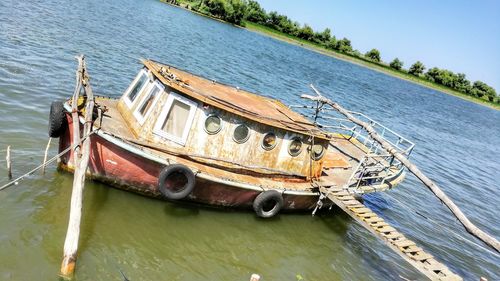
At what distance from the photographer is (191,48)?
40625 mm

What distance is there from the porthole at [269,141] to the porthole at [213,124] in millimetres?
1536

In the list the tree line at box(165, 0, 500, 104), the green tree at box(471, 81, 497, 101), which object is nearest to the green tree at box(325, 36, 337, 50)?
the tree line at box(165, 0, 500, 104)

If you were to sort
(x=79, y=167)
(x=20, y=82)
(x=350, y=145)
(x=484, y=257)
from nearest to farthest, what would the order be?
(x=79, y=167), (x=484, y=257), (x=20, y=82), (x=350, y=145)

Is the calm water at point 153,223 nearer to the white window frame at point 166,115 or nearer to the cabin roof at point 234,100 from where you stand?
the white window frame at point 166,115

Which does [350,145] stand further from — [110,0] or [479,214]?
[110,0]

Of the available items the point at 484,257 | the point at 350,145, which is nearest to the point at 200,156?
the point at 350,145

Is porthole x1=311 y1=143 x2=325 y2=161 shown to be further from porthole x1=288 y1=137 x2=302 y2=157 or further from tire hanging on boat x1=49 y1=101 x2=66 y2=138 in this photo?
tire hanging on boat x1=49 y1=101 x2=66 y2=138

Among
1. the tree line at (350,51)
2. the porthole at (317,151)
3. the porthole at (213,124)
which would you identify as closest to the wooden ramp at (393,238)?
the porthole at (317,151)

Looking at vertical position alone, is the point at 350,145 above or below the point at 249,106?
below

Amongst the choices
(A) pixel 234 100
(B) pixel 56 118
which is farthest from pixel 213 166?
(B) pixel 56 118

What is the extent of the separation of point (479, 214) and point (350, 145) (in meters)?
7.62

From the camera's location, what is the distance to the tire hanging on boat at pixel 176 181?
10570 mm

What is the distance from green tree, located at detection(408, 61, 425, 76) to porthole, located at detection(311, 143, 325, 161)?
115619 mm

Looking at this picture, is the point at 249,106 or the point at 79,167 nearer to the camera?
the point at 79,167
